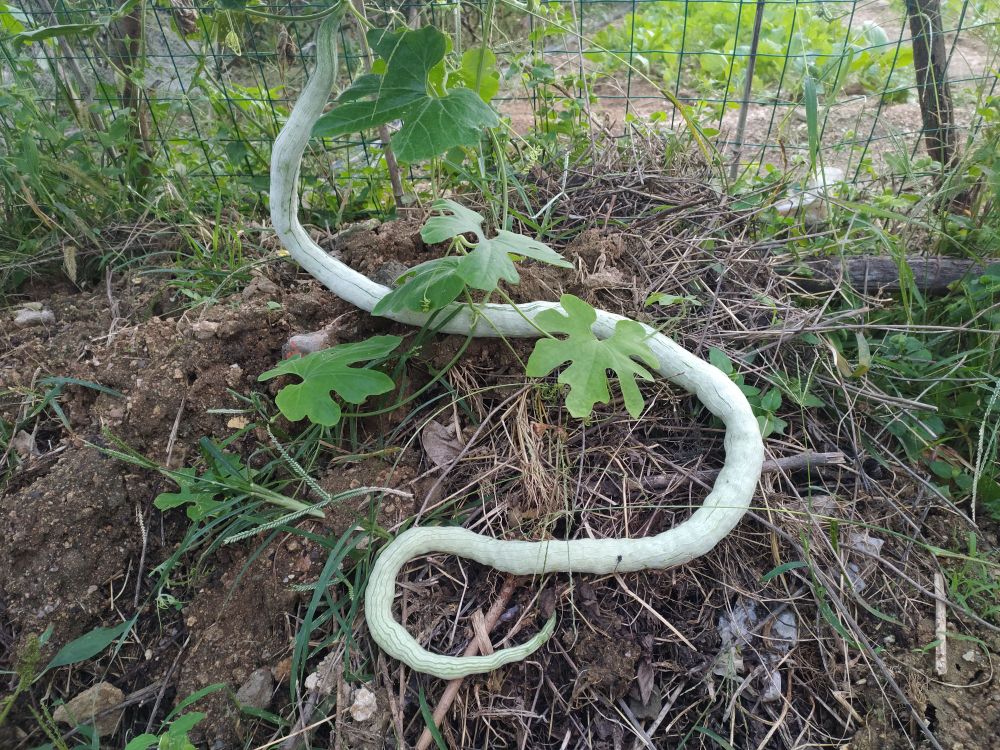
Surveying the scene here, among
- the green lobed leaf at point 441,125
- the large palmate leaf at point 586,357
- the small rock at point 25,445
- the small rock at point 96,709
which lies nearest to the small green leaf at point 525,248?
the large palmate leaf at point 586,357

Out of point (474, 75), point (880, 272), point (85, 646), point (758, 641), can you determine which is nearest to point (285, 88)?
point (474, 75)

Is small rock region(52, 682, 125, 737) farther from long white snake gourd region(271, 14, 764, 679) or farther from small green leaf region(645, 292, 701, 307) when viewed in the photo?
small green leaf region(645, 292, 701, 307)

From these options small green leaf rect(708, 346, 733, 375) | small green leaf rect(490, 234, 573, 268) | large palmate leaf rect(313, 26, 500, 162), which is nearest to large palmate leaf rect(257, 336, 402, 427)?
small green leaf rect(490, 234, 573, 268)

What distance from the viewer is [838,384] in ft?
6.12

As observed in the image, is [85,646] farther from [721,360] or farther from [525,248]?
[721,360]

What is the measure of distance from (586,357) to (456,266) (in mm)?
392

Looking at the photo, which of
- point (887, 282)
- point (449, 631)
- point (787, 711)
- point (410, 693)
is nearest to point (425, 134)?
point (449, 631)

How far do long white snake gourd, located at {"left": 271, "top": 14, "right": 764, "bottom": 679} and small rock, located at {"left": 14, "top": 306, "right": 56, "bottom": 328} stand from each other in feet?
3.80

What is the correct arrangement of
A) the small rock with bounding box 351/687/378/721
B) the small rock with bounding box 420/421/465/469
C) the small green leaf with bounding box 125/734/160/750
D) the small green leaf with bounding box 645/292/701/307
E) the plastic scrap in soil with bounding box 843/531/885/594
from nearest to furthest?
the small green leaf with bounding box 125/734/160/750
the small rock with bounding box 351/687/378/721
the plastic scrap in soil with bounding box 843/531/885/594
the small rock with bounding box 420/421/465/469
the small green leaf with bounding box 645/292/701/307

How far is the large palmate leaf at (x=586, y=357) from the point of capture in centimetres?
147

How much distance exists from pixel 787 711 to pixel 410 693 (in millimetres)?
853

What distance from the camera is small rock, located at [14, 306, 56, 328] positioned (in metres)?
2.30

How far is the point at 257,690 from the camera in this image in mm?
1401

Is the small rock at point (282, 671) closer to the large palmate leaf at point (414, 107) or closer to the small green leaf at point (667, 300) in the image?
the large palmate leaf at point (414, 107)
